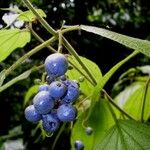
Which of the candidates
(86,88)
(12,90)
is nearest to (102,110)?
(86,88)

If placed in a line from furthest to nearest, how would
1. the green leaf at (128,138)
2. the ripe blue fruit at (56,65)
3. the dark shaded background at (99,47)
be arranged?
1. the dark shaded background at (99,47)
2. the green leaf at (128,138)
3. the ripe blue fruit at (56,65)

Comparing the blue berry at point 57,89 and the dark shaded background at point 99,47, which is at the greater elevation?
the blue berry at point 57,89

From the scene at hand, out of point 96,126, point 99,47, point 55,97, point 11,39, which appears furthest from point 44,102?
point 99,47

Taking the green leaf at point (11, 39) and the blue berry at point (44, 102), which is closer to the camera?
the blue berry at point (44, 102)

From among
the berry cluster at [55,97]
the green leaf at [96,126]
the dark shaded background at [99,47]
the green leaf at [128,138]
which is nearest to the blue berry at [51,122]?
the berry cluster at [55,97]

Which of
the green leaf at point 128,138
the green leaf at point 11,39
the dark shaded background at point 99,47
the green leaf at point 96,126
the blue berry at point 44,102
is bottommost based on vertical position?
the dark shaded background at point 99,47

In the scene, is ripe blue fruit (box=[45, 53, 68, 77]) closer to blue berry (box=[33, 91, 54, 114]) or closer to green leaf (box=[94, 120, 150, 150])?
blue berry (box=[33, 91, 54, 114])

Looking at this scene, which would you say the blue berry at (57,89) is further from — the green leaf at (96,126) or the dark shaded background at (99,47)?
the dark shaded background at (99,47)

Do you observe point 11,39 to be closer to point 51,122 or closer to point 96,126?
point 51,122

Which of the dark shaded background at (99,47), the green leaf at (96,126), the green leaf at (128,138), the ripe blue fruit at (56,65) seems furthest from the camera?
the dark shaded background at (99,47)
